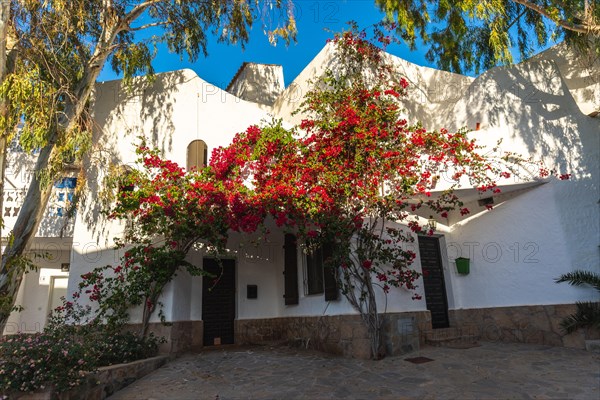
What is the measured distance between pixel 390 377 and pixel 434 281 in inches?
142

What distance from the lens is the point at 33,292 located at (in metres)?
11.5

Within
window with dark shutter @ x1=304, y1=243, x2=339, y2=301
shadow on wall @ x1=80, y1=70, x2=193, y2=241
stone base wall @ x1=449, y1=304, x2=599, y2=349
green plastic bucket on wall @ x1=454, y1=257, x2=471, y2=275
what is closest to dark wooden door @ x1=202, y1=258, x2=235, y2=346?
window with dark shutter @ x1=304, y1=243, x2=339, y2=301

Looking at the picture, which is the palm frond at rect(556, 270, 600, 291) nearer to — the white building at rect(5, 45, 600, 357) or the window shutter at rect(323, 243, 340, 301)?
the white building at rect(5, 45, 600, 357)

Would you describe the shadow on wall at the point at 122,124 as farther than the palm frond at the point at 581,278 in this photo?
Yes

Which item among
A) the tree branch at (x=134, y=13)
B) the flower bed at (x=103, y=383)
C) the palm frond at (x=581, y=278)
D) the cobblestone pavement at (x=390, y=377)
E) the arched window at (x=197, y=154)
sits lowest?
the cobblestone pavement at (x=390, y=377)

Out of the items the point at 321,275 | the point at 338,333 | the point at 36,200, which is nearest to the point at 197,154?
the point at 36,200

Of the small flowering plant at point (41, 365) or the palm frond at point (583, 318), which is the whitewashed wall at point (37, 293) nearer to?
the small flowering plant at point (41, 365)

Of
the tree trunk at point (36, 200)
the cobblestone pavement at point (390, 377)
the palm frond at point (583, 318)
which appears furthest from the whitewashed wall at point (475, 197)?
the cobblestone pavement at point (390, 377)

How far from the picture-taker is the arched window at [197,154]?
28.9 ft

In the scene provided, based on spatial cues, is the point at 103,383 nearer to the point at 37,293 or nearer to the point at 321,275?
the point at 321,275

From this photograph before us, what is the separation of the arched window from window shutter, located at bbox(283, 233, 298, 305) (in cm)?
270

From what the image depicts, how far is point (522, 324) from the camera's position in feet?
24.7

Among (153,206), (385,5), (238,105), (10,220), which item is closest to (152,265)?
(153,206)

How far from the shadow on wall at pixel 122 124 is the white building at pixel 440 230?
27 millimetres
